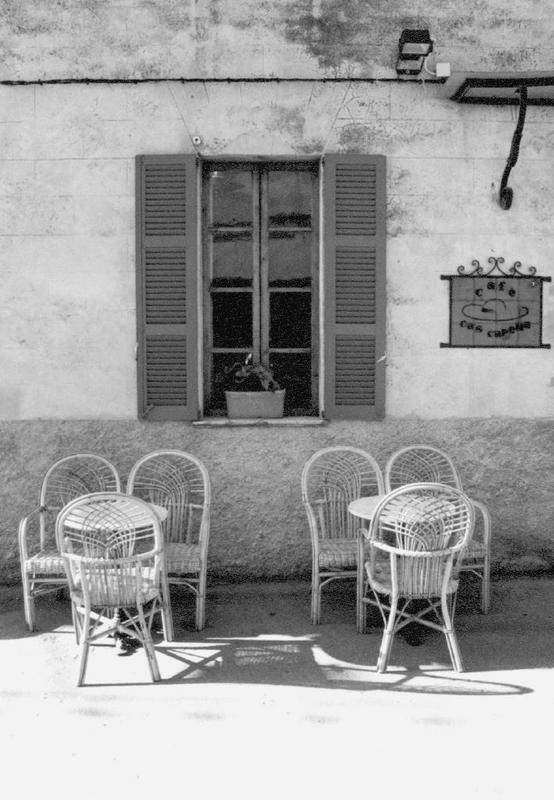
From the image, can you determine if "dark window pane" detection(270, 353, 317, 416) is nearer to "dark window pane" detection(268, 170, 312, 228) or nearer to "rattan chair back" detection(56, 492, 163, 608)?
"dark window pane" detection(268, 170, 312, 228)

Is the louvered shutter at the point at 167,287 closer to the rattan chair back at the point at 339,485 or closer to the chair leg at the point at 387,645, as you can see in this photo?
the rattan chair back at the point at 339,485

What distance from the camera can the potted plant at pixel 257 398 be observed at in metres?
5.48

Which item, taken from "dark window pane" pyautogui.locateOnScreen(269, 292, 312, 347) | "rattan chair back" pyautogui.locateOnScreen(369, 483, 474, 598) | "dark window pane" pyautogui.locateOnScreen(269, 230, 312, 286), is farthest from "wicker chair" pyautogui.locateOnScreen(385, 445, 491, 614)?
"dark window pane" pyautogui.locateOnScreen(269, 230, 312, 286)

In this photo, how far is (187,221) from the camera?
17.7 feet

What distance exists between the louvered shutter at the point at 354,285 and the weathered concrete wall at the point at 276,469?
8.9 inches

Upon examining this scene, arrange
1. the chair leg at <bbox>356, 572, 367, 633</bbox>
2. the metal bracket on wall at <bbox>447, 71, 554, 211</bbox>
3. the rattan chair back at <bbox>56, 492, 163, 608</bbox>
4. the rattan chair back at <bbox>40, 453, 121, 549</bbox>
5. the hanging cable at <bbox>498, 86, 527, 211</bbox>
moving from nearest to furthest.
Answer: the rattan chair back at <bbox>56, 492, 163, 608</bbox> < the chair leg at <bbox>356, 572, 367, 633</bbox> < the metal bracket on wall at <bbox>447, 71, 554, 211</bbox> < the hanging cable at <bbox>498, 86, 527, 211</bbox> < the rattan chair back at <bbox>40, 453, 121, 549</bbox>

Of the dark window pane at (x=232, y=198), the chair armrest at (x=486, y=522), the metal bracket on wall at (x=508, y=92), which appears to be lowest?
the chair armrest at (x=486, y=522)

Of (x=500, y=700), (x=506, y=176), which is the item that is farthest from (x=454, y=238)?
(x=500, y=700)

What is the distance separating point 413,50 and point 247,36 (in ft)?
3.54

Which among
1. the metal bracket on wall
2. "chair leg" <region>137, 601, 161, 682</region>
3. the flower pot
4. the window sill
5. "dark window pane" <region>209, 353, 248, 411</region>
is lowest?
"chair leg" <region>137, 601, 161, 682</region>

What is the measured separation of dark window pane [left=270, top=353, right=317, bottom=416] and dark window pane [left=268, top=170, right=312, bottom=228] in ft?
2.99

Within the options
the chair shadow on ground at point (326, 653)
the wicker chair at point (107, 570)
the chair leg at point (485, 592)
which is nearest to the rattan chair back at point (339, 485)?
the chair shadow on ground at point (326, 653)

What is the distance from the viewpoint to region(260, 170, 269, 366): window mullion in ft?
18.5

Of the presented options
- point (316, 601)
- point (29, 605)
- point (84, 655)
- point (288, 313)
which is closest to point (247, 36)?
point (288, 313)
